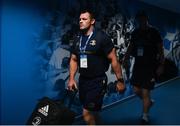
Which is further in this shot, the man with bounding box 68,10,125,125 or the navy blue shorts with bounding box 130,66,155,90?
the navy blue shorts with bounding box 130,66,155,90

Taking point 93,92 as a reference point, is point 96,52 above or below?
above

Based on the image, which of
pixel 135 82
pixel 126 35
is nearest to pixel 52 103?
pixel 135 82

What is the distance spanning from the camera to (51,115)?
2.93 meters

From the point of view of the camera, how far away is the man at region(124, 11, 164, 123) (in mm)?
4215

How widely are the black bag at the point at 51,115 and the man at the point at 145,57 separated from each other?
157 cm

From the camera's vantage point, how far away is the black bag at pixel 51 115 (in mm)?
2916

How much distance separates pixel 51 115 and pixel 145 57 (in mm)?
1902

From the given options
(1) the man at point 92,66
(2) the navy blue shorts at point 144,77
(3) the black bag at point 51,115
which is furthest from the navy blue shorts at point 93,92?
(2) the navy blue shorts at point 144,77

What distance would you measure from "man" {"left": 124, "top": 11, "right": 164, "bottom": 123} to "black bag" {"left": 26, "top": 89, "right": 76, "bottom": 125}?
1.57 m

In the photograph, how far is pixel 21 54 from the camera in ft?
11.3

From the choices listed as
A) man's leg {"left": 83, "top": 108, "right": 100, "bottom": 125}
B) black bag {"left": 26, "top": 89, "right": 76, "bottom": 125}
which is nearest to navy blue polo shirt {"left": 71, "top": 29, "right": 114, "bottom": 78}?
man's leg {"left": 83, "top": 108, "right": 100, "bottom": 125}

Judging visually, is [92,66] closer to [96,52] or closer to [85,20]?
[96,52]

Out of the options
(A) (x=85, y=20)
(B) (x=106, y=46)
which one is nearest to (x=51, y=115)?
(B) (x=106, y=46)

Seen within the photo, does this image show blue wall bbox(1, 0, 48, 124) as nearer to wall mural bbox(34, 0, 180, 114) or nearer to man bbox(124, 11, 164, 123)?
wall mural bbox(34, 0, 180, 114)
